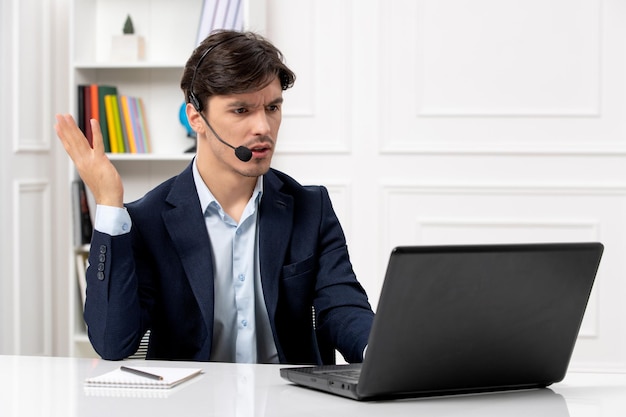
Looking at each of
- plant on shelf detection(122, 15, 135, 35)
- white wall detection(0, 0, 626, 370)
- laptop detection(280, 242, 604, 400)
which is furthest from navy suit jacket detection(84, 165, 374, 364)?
plant on shelf detection(122, 15, 135, 35)

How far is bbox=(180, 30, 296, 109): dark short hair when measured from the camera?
197 centimetres

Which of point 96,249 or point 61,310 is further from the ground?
point 96,249

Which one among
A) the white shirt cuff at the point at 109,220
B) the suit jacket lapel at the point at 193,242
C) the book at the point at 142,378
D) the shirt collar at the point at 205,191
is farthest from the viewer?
the shirt collar at the point at 205,191

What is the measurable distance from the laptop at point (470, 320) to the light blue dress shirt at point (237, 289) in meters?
0.53

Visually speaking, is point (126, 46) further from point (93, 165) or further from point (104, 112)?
point (93, 165)

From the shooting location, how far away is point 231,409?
4.26ft

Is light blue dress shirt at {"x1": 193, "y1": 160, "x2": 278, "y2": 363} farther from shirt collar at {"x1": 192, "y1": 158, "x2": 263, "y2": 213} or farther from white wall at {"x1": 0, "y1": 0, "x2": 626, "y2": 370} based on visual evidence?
→ white wall at {"x1": 0, "y1": 0, "x2": 626, "y2": 370}

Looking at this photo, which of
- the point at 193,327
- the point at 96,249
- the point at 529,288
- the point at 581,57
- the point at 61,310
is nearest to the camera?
the point at 529,288

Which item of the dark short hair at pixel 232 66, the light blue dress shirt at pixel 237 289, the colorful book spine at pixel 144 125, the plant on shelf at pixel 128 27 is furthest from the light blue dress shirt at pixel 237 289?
the plant on shelf at pixel 128 27

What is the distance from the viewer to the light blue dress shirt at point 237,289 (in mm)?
1959

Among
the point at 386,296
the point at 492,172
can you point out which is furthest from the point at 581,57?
the point at 386,296

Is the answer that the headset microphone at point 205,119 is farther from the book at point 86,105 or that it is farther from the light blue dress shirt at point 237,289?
the book at point 86,105

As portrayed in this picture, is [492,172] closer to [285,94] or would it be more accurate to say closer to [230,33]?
[285,94]

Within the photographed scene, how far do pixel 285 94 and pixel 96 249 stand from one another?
219cm
